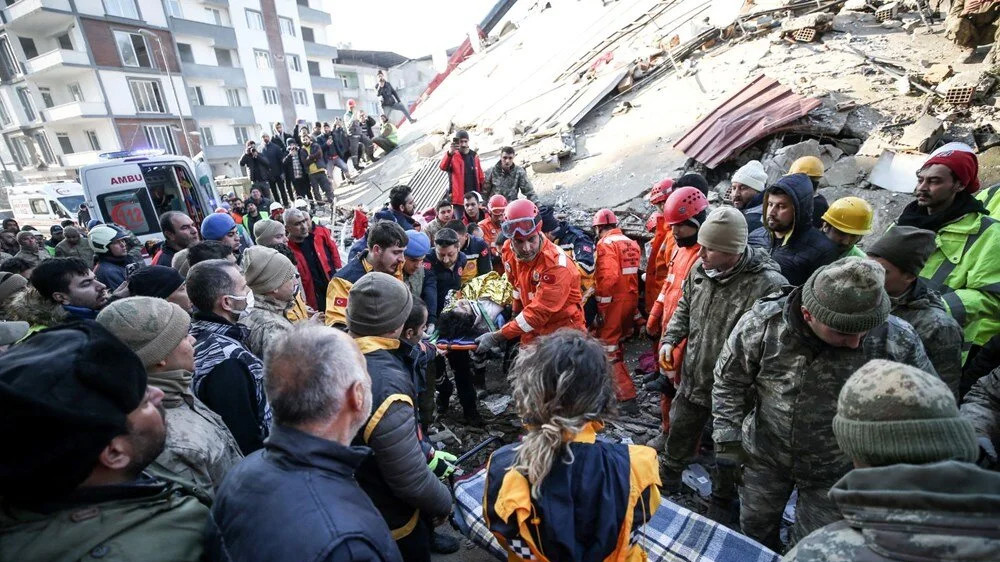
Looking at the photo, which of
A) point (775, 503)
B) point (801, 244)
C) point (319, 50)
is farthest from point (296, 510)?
point (319, 50)

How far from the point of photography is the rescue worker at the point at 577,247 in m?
5.42

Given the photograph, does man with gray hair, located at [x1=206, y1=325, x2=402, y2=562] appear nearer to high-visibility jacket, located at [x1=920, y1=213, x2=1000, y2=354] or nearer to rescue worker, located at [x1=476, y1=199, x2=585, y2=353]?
rescue worker, located at [x1=476, y1=199, x2=585, y2=353]

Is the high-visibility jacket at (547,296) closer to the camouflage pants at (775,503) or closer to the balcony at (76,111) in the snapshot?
the camouflage pants at (775,503)

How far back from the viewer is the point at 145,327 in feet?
6.18

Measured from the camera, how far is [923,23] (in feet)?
31.1

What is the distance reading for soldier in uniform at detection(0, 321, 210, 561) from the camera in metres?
0.99

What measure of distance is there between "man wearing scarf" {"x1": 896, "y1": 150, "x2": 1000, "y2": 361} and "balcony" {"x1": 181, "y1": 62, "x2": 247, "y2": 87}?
3727 centimetres

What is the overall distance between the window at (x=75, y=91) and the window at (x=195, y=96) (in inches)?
211

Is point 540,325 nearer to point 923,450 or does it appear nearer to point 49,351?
point 923,450

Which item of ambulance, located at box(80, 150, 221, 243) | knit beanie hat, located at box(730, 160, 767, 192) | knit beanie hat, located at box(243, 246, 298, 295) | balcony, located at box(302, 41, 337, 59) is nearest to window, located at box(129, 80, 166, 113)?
balcony, located at box(302, 41, 337, 59)

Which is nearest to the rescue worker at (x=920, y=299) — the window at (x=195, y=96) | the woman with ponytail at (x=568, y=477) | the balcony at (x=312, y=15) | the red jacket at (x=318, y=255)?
the woman with ponytail at (x=568, y=477)

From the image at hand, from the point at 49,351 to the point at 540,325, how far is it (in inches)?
122

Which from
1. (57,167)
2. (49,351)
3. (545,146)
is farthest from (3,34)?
A: (49,351)

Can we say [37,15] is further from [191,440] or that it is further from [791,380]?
[791,380]
